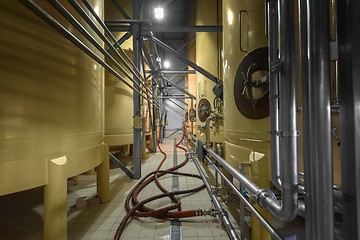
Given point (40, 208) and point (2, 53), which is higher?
point (2, 53)

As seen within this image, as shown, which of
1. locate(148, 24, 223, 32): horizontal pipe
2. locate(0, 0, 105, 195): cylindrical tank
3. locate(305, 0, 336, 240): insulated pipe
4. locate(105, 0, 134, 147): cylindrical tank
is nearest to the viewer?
locate(305, 0, 336, 240): insulated pipe

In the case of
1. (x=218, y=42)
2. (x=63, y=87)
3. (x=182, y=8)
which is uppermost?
(x=182, y=8)

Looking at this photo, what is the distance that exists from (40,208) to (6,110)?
1.63 metres

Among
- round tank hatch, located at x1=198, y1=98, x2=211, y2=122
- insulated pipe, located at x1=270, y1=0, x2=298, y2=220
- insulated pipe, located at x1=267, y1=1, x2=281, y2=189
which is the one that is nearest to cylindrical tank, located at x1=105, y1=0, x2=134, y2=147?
round tank hatch, located at x1=198, y1=98, x2=211, y2=122

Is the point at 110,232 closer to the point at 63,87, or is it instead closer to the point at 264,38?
the point at 63,87

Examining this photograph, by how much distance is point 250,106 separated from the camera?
136cm

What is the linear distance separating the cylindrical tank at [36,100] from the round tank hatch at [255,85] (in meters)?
1.20

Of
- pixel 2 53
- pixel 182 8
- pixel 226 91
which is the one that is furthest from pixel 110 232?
pixel 182 8

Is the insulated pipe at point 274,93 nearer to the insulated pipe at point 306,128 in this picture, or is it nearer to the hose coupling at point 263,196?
the hose coupling at point 263,196

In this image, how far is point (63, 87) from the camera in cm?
121

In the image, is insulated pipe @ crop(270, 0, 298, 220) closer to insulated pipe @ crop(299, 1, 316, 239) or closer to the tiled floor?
insulated pipe @ crop(299, 1, 316, 239)

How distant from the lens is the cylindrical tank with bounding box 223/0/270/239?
125cm

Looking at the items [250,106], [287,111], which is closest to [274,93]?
[287,111]

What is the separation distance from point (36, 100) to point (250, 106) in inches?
53.2
